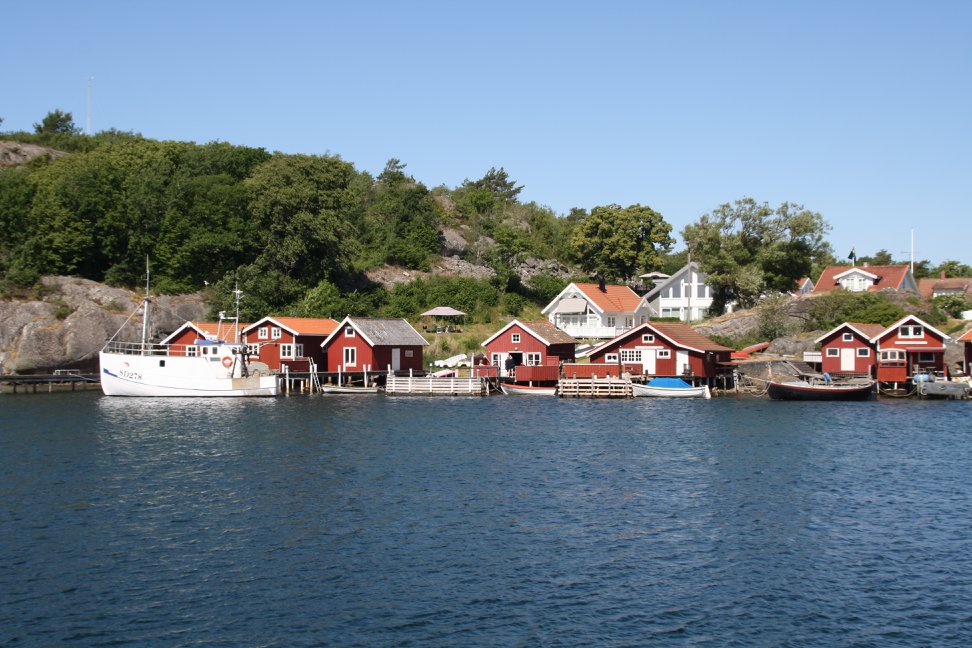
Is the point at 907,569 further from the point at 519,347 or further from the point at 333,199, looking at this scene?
the point at 333,199

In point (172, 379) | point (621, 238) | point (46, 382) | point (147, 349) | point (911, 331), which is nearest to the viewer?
point (911, 331)

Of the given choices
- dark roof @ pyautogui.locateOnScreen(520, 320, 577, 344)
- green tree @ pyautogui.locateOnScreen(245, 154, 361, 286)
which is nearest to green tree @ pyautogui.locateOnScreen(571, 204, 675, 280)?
green tree @ pyautogui.locateOnScreen(245, 154, 361, 286)

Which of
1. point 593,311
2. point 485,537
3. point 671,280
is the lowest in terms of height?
point 485,537

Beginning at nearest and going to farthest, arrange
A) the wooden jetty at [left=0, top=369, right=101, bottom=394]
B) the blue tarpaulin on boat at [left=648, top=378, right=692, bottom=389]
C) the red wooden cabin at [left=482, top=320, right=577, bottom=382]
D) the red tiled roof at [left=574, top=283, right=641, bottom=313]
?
Result: the blue tarpaulin on boat at [left=648, top=378, right=692, bottom=389], the red wooden cabin at [left=482, top=320, right=577, bottom=382], the wooden jetty at [left=0, top=369, right=101, bottom=394], the red tiled roof at [left=574, top=283, right=641, bottom=313]

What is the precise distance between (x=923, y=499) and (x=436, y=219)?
89.1m

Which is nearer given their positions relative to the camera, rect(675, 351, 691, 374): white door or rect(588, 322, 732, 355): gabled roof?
rect(588, 322, 732, 355): gabled roof

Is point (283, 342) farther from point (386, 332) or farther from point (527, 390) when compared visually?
point (527, 390)

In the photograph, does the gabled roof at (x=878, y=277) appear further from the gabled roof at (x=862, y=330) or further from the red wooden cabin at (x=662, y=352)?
the red wooden cabin at (x=662, y=352)

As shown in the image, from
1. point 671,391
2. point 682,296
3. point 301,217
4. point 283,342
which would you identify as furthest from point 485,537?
point 682,296

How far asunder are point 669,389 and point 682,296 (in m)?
35.4

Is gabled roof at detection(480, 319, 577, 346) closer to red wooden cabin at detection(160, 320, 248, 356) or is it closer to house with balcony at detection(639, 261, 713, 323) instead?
red wooden cabin at detection(160, 320, 248, 356)

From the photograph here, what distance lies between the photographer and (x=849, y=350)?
71.2m

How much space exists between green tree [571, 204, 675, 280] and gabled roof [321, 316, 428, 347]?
39772mm

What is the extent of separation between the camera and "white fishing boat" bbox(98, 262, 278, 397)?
69.4 meters
